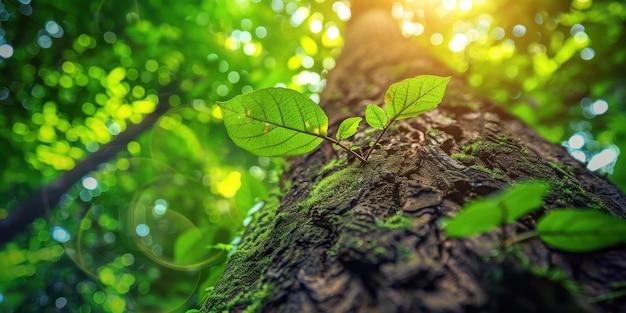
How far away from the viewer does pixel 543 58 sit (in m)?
4.46

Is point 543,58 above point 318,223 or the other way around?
above

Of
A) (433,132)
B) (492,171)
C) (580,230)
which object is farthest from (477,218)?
(433,132)

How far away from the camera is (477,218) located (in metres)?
0.54

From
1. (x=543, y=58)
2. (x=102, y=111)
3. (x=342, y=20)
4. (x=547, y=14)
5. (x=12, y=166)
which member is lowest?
(x=12, y=166)

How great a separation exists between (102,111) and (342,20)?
361cm

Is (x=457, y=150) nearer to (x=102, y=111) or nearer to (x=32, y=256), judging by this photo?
(x=102, y=111)

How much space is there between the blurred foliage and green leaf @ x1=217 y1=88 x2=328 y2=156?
2.68 m

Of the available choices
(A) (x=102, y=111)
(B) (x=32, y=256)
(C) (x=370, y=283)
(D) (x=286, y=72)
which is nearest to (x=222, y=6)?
(D) (x=286, y=72)

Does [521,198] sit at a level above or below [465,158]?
below

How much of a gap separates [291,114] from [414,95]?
14.0 inches

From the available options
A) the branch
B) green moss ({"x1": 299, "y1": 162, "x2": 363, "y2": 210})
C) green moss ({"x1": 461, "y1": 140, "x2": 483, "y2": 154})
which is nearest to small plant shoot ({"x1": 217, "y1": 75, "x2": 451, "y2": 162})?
green moss ({"x1": 299, "y1": 162, "x2": 363, "y2": 210})

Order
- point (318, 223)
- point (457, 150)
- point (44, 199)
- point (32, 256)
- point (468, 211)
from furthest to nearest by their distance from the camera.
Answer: point (32, 256) → point (44, 199) → point (457, 150) → point (318, 223) → point (468, 211)

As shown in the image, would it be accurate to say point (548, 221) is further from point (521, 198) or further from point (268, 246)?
point (268, 246)

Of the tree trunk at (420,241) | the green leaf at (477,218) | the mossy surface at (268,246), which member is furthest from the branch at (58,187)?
the green leaf at (477,218)
